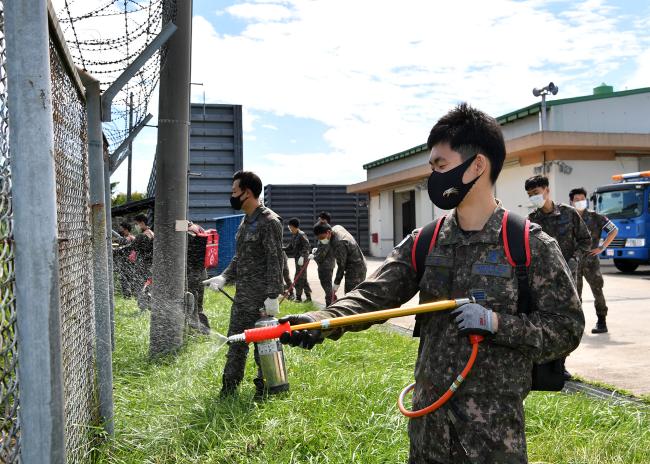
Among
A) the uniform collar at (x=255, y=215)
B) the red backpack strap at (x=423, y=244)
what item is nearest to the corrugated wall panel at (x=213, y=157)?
the uniform collar at (x=255, y=215)

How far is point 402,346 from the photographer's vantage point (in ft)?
21.7

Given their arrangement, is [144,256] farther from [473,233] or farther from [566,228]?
[473,233]

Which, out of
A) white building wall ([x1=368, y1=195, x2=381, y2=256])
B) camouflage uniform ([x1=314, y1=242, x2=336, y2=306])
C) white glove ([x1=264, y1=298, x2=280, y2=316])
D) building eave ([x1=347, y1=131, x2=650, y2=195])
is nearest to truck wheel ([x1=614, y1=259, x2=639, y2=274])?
building eave ([x1=347, y1=131, x2=650, y2=195])

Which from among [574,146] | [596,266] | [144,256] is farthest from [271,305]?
[574,146]

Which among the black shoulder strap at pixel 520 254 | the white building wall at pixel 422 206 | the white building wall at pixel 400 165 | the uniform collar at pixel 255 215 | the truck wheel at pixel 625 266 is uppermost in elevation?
the white building wall at pixel 400 165

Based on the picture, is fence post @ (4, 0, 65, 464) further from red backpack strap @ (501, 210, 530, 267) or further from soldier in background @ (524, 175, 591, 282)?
soldier in background @ (524, 175, 591, 282)

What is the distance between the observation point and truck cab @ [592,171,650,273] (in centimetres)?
1568

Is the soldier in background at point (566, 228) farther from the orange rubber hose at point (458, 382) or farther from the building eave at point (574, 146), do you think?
the building eave at point (574, 146)

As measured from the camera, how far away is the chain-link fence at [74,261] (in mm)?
2596

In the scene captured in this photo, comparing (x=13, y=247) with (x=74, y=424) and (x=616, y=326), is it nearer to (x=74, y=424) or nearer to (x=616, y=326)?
(x=74, y=424)

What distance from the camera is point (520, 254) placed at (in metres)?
2.03

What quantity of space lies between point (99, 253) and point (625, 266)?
1600cm

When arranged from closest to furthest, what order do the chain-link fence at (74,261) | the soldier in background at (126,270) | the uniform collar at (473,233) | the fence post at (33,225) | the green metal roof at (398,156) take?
the fence post at (33,225)
the uniform collar at (473,233)
the chain-link fence at (74,261)
the soldier in background at (126,270)
the green metal roof at (398,156)

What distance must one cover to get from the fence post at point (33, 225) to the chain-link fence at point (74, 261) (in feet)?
A: 2.79
